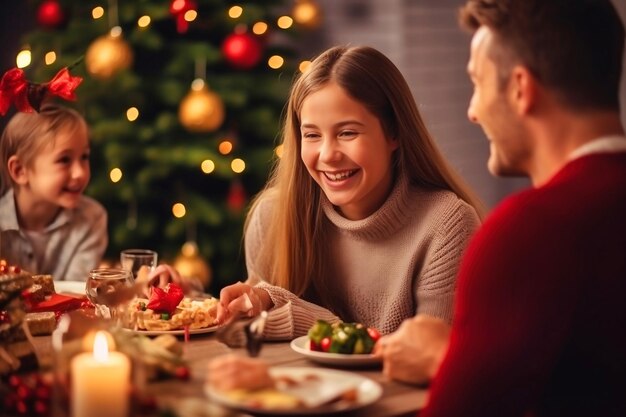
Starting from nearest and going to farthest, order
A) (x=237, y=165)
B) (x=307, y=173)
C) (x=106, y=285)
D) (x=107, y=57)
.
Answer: (x=106, y=285) → (x=307, y=173) → (x=107, y=57) → (x=237, y=165)

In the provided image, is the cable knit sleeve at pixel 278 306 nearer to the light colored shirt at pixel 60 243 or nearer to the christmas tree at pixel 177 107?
the light colored shirt at pixel 60 243

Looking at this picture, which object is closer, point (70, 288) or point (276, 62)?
point (70, 288)

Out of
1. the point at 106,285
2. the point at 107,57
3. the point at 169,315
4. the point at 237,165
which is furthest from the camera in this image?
the point at 237,165

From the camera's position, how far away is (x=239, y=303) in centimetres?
227

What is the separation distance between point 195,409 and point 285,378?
0.89ft

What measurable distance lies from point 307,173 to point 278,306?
47 cm

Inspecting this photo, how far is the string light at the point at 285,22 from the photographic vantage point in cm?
488

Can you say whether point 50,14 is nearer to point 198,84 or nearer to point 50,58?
point 50,58

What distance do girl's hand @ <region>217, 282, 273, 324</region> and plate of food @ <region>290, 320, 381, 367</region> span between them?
0.34 metres

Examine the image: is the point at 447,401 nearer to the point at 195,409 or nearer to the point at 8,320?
the point at 195,409

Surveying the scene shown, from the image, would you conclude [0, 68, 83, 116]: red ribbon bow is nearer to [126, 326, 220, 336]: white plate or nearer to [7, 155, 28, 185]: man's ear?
[126, 326, 220, 336]: white plate

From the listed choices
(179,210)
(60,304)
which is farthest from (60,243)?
(179,210)

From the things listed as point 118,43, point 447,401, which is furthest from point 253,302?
point 118,43

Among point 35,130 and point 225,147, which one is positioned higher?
point 35,130
